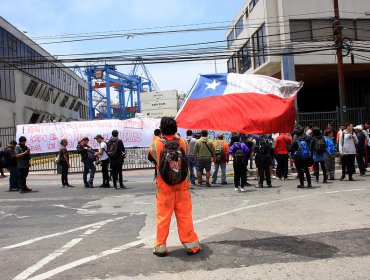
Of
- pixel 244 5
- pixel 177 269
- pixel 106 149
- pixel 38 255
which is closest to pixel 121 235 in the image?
pixel 38 255

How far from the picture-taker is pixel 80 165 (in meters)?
21.4

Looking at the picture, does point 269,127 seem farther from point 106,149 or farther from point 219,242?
point 106,149

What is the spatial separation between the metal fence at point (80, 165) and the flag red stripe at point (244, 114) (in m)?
13.3

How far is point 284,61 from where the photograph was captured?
23438mm

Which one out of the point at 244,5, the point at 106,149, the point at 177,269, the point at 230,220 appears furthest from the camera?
the point at 244,5

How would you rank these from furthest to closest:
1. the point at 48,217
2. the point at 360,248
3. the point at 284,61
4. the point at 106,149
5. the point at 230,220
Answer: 1. the point at 284,61
2. the point at 106,149
3. the point at 48,217
4. the point at 230,220
5. the point at 360,248

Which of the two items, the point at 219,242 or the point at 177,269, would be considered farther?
the point at 219,242

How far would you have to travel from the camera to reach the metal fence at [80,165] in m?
20.5

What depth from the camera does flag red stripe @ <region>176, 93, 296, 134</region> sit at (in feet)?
22.1

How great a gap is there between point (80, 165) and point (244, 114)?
52.4 feet

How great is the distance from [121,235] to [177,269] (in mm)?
2013

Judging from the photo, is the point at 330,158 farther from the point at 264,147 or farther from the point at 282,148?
the point at 264,147

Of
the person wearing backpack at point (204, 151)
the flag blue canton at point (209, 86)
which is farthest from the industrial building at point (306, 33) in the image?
the flag blue canton at point (209, 86)

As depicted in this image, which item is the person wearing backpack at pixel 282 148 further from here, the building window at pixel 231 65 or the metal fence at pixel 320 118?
the building window at pixel 231 65
